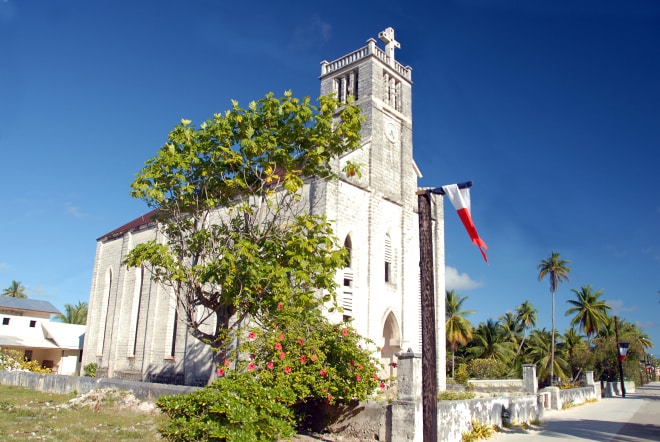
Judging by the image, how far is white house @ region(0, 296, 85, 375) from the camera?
3722 centimetres

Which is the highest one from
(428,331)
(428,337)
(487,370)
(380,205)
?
(380,205)

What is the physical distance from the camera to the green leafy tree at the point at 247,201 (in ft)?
45.4

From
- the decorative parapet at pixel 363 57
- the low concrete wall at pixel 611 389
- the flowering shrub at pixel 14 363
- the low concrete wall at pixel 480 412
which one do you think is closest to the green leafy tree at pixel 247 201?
the low concrete wall at pixel 480 412

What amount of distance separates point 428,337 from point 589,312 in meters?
49.4

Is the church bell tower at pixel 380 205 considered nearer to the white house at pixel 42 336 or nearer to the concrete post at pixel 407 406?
the concrete post at pixel 407 406

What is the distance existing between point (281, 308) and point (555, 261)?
43698 mm

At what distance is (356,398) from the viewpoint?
12.4 m

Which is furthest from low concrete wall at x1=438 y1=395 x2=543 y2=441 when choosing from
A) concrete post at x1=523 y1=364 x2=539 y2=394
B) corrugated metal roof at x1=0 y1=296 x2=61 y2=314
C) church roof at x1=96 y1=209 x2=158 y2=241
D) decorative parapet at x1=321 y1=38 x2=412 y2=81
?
corrugated metal roof at x1=0 y1=296 x2=61 y2=314

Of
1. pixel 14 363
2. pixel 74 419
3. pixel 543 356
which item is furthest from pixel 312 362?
pixel 543 356

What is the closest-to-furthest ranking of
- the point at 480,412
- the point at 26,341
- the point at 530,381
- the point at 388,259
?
the point at 480,412 < the point at 530,381 < the point at 388,259 < the point at 26,341

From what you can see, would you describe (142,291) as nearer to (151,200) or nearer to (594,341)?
(151,200)

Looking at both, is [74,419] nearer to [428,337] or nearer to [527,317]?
[428,337]

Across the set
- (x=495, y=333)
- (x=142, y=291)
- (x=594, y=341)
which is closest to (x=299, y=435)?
(x=142, y=291)

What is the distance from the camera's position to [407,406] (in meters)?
11.4
